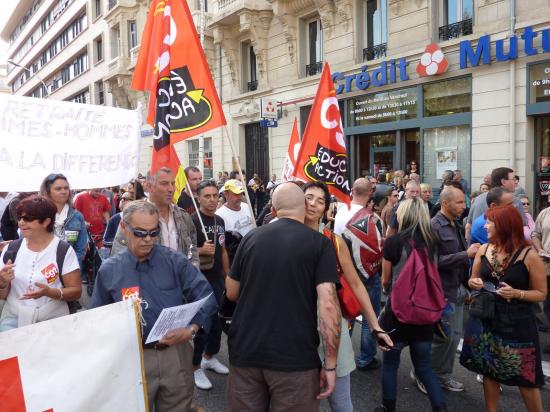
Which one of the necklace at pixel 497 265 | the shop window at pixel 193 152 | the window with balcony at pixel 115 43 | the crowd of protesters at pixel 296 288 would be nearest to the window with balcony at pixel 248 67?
the shop window at pixel 193 152

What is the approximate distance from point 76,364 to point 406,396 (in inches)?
104

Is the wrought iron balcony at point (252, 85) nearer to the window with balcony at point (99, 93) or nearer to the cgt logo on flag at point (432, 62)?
the cgt logo on flag at point (432, 62)

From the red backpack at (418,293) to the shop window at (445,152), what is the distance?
27.7ft

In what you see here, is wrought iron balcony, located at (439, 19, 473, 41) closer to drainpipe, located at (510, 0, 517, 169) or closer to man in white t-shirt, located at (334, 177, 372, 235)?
drainpipe, located at (510, 0, 517, 169)

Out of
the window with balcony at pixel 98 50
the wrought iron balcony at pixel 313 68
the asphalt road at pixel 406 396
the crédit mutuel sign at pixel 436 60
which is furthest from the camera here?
the window with balcony at pixel 98 50

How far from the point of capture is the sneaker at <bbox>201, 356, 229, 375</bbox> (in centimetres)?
434

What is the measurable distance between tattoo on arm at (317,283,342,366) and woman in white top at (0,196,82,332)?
5.27 feet

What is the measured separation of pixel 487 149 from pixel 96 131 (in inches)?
336

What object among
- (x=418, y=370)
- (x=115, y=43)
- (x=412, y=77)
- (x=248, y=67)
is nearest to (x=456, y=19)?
(x=412, y=77)

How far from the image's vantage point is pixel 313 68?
15.0 metres

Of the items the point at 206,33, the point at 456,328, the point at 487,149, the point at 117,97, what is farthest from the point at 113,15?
the point at 456,328

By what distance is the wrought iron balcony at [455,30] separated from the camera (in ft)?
35.1

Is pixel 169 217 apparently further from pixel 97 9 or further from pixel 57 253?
pixel 97 9

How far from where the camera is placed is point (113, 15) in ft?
86.4
